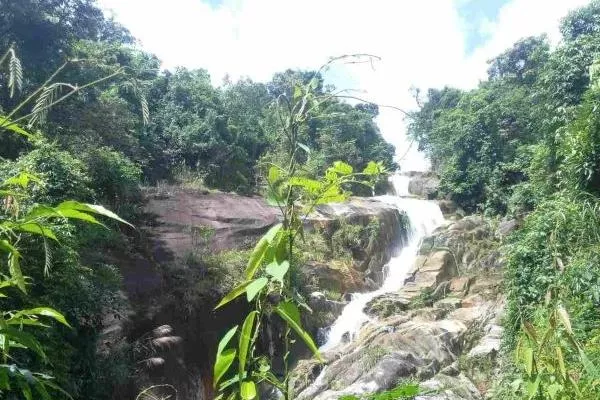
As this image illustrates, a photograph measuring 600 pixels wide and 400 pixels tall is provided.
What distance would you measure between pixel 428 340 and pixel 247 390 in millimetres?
10404

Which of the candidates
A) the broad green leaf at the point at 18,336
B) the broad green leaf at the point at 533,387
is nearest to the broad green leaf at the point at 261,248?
the broad green leaf at the point at 18,336

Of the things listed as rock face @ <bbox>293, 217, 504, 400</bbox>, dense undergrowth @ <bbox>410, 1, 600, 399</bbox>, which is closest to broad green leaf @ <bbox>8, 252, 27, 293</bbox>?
dense undergrowth @ <bbox>410, 1, 600, 399</bbox>

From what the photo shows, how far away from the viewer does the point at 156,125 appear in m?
18.4

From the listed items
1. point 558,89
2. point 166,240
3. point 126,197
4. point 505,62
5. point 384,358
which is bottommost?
point 384,358

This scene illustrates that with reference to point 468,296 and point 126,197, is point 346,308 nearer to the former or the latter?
point 468,296

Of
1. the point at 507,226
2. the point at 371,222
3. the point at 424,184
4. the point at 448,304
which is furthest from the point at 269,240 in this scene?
the point at 424,184

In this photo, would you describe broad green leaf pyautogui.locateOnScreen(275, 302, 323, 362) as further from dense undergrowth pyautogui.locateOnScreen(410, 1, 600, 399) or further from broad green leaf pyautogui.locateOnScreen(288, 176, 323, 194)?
dense undergrowth pyautogui.locateOnScreen(410, 1, 600, 399)

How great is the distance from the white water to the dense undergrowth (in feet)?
6.24

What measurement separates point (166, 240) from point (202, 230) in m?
1.16

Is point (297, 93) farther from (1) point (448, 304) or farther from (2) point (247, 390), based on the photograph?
(1) point (448, 304)

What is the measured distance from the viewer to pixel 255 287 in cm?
71

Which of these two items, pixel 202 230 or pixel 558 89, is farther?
pixel 202 230

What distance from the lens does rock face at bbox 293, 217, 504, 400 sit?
29.4ft

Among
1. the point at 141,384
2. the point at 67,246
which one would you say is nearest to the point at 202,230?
the point at 141,384
